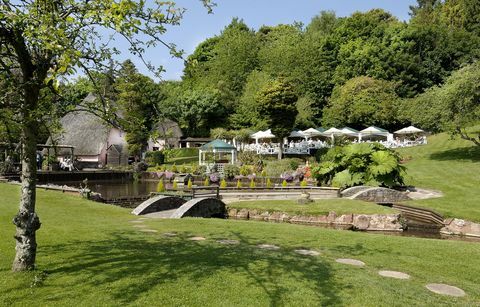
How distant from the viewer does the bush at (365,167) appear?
862 inches

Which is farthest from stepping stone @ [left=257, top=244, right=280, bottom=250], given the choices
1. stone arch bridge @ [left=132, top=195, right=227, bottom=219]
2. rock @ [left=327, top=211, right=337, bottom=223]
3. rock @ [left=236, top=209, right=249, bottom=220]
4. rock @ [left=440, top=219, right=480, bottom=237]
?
rock @ [left=440, top=219, right=480, bottom=237]

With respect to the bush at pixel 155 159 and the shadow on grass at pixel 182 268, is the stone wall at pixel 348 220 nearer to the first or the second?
the shadow on grass at pixel 182 268

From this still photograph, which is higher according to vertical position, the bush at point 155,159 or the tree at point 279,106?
the tree at point 279,106

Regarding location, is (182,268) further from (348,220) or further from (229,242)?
(348,220)

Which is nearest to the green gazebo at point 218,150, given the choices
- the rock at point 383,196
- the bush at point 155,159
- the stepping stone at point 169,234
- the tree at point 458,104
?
the bush at point 155,159

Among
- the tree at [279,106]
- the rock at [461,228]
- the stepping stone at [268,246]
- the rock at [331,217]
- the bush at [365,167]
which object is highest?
the tree at [279,106]

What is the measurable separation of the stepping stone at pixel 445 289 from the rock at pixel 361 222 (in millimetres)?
10845

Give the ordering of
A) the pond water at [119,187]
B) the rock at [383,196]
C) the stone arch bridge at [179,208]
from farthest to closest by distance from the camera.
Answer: the pond water at [119,187], the rock at [383,196], the stone arch bridge at [179,208]

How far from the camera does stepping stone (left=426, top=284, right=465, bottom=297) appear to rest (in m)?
5.54

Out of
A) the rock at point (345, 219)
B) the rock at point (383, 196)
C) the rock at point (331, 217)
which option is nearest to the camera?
the rock at point (345, 219)

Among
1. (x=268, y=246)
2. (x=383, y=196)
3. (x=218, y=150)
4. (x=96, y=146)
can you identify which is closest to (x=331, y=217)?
(x=383, y=196)

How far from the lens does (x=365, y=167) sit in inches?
896

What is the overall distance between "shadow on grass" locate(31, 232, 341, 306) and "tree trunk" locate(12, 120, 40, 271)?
434 millimetres

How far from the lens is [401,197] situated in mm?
20203
